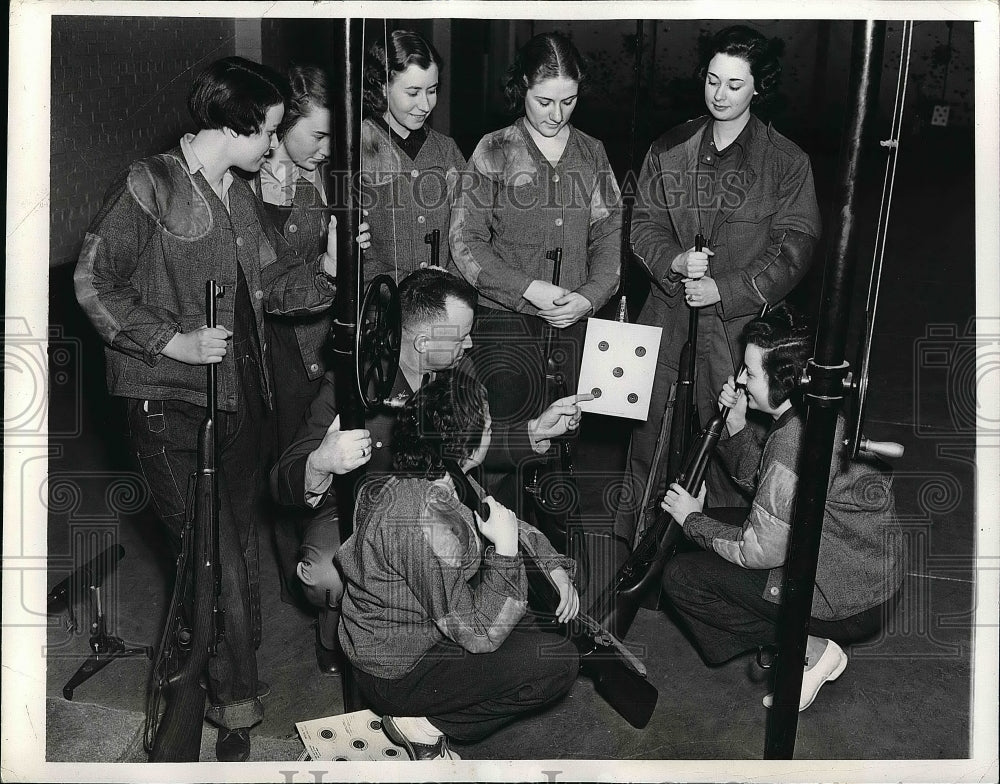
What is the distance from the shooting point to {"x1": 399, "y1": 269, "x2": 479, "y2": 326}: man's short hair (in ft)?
9.76

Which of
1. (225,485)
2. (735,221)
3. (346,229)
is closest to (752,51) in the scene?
(735,221)

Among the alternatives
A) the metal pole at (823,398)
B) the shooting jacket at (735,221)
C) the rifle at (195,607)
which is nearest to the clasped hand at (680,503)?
the shooting jacket at (735,221)

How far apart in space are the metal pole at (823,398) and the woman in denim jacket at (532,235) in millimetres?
901

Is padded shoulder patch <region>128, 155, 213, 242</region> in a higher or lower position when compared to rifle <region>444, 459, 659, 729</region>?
higher

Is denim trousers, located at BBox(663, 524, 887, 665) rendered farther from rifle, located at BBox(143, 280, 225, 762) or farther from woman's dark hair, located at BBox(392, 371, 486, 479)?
rifle, located at BBox(143, 280, 225, 762)

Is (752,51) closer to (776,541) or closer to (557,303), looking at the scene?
(557,303)

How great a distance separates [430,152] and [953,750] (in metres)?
2.21

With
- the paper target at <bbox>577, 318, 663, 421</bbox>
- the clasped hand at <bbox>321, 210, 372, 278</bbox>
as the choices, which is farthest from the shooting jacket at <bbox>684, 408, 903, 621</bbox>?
the clasped hand at <bbox>321, 210, 372, 278</bbox>

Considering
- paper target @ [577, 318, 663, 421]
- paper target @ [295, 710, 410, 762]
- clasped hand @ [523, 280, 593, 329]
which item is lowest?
paper target @ [295, 710, 410, 762]

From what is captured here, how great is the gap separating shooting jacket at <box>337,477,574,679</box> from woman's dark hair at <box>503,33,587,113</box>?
1.17 meters

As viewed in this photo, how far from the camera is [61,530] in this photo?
3.22 meters

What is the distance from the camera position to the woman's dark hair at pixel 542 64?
10.3ft

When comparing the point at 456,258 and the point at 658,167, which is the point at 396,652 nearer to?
the point at 456,258

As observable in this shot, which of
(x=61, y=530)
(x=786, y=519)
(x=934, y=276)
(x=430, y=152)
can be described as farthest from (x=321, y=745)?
(x=934, y=276)
